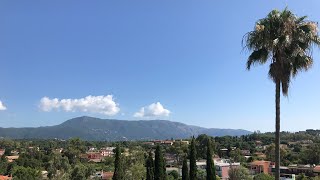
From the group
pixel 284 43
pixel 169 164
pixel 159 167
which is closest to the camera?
pixel 284 43

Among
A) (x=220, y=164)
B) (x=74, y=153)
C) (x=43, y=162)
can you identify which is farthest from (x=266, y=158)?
(x=43, y=162)

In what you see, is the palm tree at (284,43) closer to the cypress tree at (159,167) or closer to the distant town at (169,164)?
the cypress tree at (159,167)

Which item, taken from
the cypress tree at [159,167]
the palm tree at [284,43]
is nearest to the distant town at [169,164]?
the cypress tree at [159,167]

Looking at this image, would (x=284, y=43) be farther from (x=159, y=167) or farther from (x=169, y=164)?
(x=169, y=164)

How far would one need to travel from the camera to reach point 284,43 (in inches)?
458

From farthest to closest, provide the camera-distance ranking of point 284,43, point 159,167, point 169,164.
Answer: point 169,164 < point 159,167 < point 284,43

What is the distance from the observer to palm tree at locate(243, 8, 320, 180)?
11.8 metres

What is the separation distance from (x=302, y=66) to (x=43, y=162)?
95654 mm

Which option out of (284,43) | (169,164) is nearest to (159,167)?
(284,43)

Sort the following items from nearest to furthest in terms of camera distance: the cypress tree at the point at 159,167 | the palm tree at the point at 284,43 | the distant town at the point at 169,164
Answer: the palm tree at the point at 284,43 → the cypress tree at the point at 159,167 → the distant town at the point at 169,164

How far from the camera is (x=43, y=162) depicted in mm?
99750

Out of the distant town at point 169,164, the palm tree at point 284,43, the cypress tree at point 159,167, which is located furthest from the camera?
the distant town at point 169,164

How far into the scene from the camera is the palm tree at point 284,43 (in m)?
11.8

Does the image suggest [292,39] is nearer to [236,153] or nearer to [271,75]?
[271,75]
